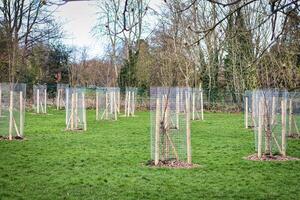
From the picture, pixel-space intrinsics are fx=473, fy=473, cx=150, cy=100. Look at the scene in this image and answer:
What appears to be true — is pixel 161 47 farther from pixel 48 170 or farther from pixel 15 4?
pixel 48 170

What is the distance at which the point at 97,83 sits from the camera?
50.6 meters

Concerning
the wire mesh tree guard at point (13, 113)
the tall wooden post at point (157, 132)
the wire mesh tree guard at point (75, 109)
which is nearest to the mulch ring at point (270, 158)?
the tall wooden post at point (157, 132)

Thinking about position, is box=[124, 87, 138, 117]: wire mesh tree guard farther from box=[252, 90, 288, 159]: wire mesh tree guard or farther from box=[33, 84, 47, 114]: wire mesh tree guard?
box=[252, 90, 288, 159]: wire mesh tree guard

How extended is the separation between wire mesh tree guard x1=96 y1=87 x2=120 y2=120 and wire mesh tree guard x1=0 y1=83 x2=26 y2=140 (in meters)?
9.33

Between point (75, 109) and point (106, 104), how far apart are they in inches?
265

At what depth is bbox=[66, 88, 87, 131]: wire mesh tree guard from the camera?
18.8m

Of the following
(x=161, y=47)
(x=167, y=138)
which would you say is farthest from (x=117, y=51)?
(x=167, y=138)

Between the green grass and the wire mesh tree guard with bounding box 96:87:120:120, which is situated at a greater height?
the wire mesh tree guard with bounding box 96:87:120:120

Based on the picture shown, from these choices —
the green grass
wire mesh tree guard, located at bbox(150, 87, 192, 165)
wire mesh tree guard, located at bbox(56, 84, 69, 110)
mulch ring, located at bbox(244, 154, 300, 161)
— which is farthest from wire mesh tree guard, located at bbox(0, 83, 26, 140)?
wire mesh tree guard, located at bbox(56, 84, 69, 110)

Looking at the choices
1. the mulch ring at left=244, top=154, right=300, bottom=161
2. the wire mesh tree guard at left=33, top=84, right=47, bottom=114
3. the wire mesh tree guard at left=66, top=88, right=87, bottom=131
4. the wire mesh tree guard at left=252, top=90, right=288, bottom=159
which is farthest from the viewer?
the wire mesh tree guard at left=33, top=84, right=47, bottom=114

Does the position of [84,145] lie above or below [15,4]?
below

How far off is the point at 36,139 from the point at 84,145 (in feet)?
7.52

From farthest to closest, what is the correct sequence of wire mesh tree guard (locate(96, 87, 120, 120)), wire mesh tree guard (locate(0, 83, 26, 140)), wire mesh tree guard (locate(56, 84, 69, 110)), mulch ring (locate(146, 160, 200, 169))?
wire mesh tree guard (locate(56, 84, 69, 110))
wire mesh tree guard (locate(96, 87, 120, 120))
wire mesh tree guard (locate(0, 83, 26, 140))
mulch ring (locate(146, 160, 200, 169))

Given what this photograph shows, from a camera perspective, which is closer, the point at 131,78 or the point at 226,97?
the point at 226,97
